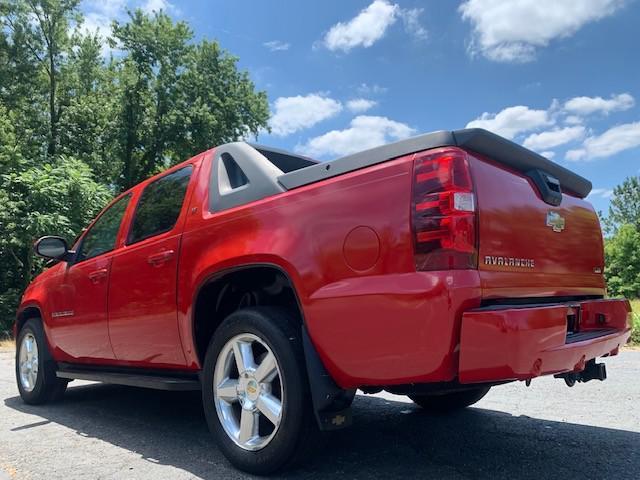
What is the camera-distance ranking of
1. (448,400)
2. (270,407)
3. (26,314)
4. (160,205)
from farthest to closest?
(26,314), (448,400), (160,205), (270,407)

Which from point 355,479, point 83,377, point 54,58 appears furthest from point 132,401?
point 54,58

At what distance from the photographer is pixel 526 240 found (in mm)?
2738

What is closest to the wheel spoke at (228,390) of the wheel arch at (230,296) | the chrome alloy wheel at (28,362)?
the wheel arch at (230,296)

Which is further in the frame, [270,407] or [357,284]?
[270,407]

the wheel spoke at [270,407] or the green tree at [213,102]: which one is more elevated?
the green tree at [213,102]

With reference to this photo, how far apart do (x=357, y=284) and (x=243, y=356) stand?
2.98 feet

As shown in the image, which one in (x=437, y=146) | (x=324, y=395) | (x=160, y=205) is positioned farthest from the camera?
(x=160, y=205)

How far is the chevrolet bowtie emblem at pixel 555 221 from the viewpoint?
2.94 metres

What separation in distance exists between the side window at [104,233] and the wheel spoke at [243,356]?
6.15 feet

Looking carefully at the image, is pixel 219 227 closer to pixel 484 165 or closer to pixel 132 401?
pixel 484 165

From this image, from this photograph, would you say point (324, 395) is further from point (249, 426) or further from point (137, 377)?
point (137, 377)

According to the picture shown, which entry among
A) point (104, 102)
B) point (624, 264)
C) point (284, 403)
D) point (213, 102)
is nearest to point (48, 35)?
point (104, 102)

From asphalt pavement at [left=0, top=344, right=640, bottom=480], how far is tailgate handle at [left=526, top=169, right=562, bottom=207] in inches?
58.9

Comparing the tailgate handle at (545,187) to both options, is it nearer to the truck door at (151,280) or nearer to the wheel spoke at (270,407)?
the wheel spoke at (270,407)
